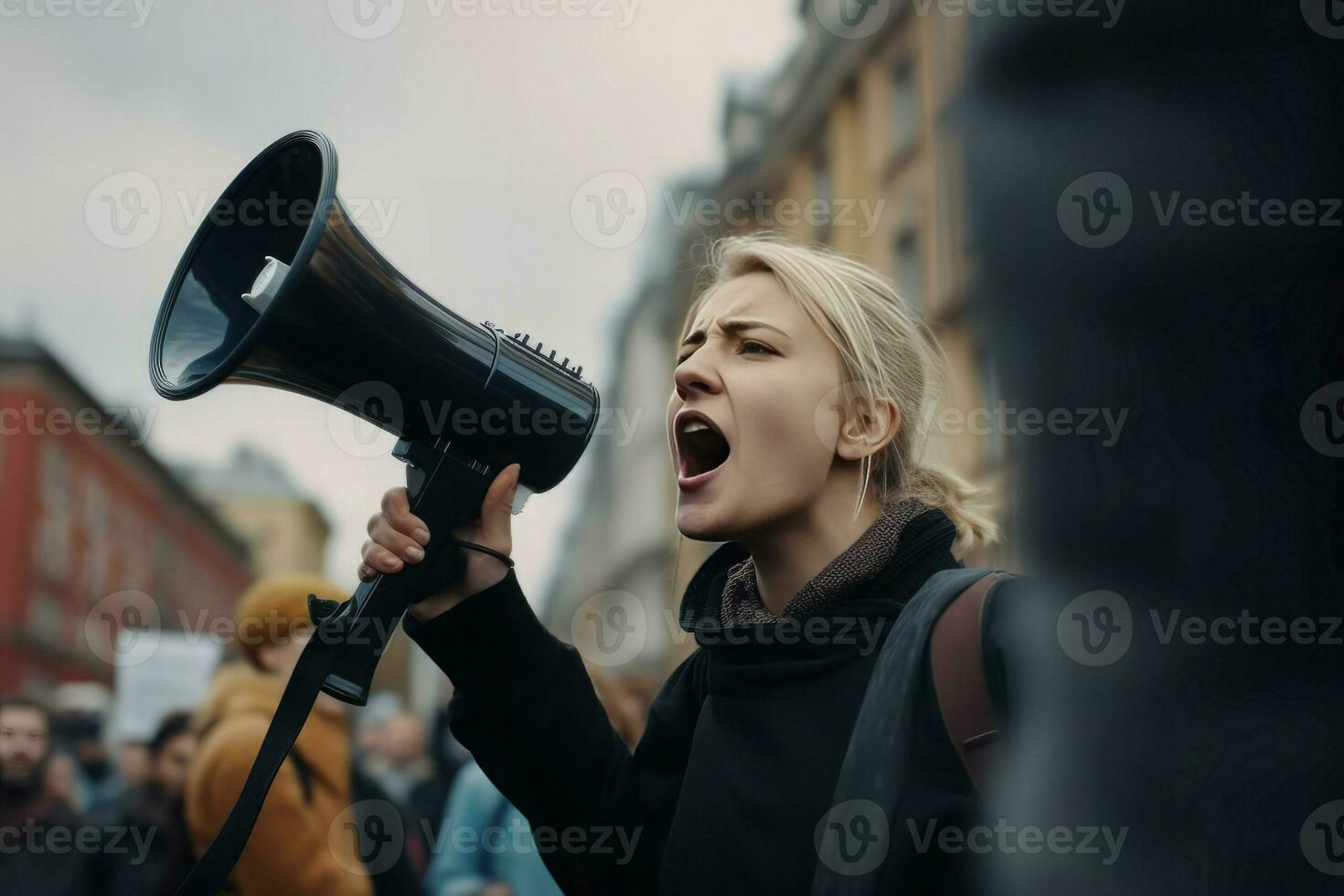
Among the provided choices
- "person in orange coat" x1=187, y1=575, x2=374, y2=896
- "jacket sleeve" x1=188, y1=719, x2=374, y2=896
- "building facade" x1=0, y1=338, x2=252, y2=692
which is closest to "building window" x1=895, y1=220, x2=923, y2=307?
"person in orange coat" x1=187, y1=575, x2=374, y2=896

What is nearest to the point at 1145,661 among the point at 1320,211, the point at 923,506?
the point at 1320,211

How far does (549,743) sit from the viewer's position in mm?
1979

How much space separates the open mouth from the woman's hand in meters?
0.25

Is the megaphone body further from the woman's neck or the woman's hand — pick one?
the woman's neck

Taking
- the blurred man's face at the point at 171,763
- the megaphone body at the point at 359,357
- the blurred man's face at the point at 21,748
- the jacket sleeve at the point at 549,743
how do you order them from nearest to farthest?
the megaphone body at the point at 359,357 → the jacket sleeve at the point at 549,743 → the blurred man's face at the point at 21,748 → the blurred man's face at the point at 171,763

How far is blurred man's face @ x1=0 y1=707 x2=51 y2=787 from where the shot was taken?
15.4 ft

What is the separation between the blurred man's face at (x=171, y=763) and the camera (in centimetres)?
558

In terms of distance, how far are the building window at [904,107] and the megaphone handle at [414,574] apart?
628 inches

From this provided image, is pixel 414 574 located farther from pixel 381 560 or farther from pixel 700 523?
pixel 700 523

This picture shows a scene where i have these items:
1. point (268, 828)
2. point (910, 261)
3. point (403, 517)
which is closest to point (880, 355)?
point (403, 517)

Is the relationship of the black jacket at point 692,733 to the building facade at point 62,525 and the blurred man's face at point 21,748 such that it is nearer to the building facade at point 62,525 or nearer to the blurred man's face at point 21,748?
the blurred man's face at point 21,748

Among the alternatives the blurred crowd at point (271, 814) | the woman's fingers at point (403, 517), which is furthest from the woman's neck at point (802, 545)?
the blurred crowd at point (271, 814)

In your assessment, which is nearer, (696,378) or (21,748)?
(696,378)

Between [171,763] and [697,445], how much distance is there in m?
4.37
